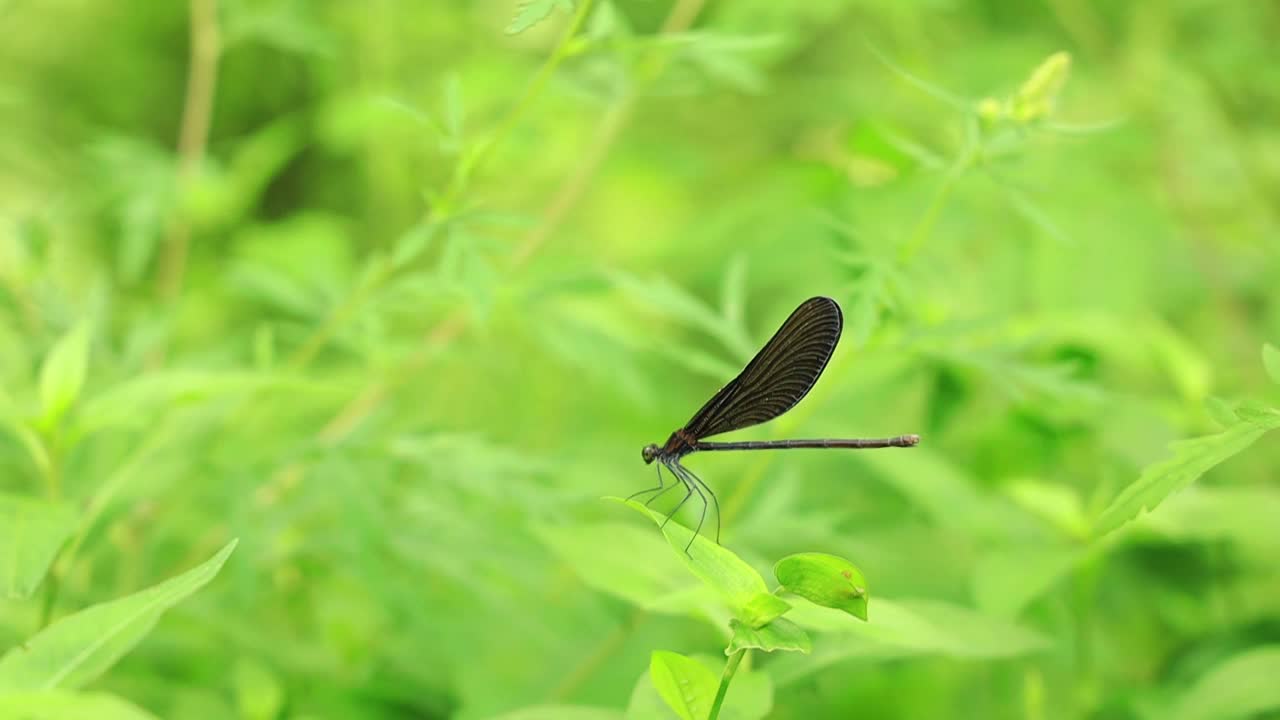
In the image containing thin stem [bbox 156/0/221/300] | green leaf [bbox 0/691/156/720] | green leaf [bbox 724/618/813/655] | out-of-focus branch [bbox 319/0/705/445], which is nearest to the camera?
green leaf [bbox 0/691/156/720]

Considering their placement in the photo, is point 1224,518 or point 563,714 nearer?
point 563,714

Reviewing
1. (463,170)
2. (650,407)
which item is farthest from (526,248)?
(463,170)

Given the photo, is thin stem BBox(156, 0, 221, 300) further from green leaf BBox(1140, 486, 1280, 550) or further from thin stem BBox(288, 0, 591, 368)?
green leaf BBox(1140, 486, 1280, 550)

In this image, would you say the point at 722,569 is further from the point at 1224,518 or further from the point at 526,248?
the point at 526,248

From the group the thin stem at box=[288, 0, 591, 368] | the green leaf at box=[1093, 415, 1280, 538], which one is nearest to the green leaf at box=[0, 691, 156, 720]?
the thin stem at box=[288, 0, 591, 368]

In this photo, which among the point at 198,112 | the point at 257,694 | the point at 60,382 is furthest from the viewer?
the point at 198,112

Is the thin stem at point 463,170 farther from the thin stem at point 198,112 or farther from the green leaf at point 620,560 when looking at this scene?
the thin stem at point 198,112
